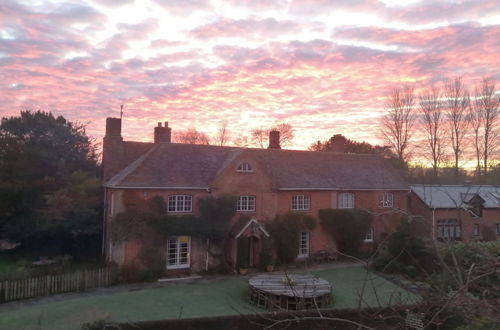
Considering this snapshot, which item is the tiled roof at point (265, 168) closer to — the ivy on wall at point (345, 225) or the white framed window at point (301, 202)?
the white framed window at point (301, 202)

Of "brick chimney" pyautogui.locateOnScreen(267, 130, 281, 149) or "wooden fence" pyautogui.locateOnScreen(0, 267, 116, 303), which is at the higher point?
"brick chimney" pyautogui.locateOnScreen(267, 130, 281, 149)

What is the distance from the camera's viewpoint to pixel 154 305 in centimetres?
1789

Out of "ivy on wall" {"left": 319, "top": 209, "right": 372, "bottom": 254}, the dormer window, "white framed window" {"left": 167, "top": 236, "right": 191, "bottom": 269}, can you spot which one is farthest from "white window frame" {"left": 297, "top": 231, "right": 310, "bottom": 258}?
"white framed window" {"left": 167, "top": 236, "right": 191, "bottom": 269}

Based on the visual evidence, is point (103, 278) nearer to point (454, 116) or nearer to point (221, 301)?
point (221, 301)

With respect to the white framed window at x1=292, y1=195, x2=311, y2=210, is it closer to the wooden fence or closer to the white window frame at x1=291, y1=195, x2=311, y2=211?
the white window frame at x1=291, y1=195, x2=311, y2=211

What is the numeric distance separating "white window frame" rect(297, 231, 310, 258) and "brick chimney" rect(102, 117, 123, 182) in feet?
49.7

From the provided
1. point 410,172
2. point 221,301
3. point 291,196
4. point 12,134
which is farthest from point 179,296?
point 410,172


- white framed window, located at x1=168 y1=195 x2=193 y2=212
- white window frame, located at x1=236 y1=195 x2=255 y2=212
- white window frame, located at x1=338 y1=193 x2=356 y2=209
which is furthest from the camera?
white window frame, located at x1=338 y1=193 x2=356 y2=209

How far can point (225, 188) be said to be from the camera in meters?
25.8

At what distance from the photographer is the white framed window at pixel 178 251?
2394 centimetres

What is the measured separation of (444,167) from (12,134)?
47.4 meters

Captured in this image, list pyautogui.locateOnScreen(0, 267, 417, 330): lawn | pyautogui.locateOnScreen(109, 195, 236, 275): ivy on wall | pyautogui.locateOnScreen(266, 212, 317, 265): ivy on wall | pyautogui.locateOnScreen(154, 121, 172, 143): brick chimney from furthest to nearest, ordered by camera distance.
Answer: pyautogui.locateOnScreen(154, 121, 172, 143): brick chimney
pyautogui.locateOnScreen(266, 212, 317, 265): ivy on wall
pyautogui.locateOnScreen(109, 195, 236, 275): ivy on wall
pyautogui.locateOnScreen(0, 267, 417, 330): lawn

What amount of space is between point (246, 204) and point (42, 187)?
1598 centimetres

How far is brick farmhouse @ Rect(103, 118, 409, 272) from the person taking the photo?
24.1m
